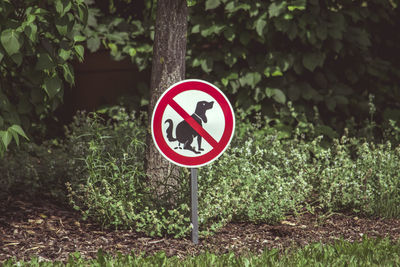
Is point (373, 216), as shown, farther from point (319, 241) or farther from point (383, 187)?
point (319, 241)

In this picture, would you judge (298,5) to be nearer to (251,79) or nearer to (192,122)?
(251,79)

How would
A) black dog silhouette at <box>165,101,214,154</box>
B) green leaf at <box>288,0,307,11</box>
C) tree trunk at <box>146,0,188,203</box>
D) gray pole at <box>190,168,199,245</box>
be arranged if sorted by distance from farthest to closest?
green leaf at <box>288,0,307,11</box> < tree trunk at <box>146,0,188,203</box> < gray pole at <box>190,168,199,245</box> < black dog silhouette at <box>165,101,214,154</box>

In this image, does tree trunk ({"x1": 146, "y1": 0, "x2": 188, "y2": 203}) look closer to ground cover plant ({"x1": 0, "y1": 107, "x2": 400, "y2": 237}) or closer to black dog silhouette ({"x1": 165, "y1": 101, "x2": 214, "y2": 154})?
ground cover plant ({"x1": 0, "y1": 107, "x2": 400, "y2": 237})

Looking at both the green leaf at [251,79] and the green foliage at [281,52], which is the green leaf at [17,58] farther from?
the green leaf at [251,79]

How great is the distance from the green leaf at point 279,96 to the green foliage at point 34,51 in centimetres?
261

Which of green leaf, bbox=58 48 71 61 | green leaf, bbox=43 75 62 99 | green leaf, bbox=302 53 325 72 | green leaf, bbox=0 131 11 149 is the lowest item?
green leaf, bbox=0 131 11 149

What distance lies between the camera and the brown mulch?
392cm

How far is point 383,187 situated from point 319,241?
1046 mm

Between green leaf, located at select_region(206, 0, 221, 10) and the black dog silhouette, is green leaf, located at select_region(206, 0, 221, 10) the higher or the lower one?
the higher one

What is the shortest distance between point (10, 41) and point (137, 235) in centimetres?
159

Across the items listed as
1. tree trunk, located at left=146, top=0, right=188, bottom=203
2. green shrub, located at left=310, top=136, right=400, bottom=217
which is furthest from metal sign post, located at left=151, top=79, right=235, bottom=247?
green shrub, located at left=310, top=136, right=400, bottom=217

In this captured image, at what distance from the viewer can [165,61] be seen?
4406 millimetres

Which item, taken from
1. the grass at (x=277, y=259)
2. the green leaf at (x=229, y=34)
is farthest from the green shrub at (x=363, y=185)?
the green leaf at (x=229, y=34)

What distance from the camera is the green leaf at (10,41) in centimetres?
389
